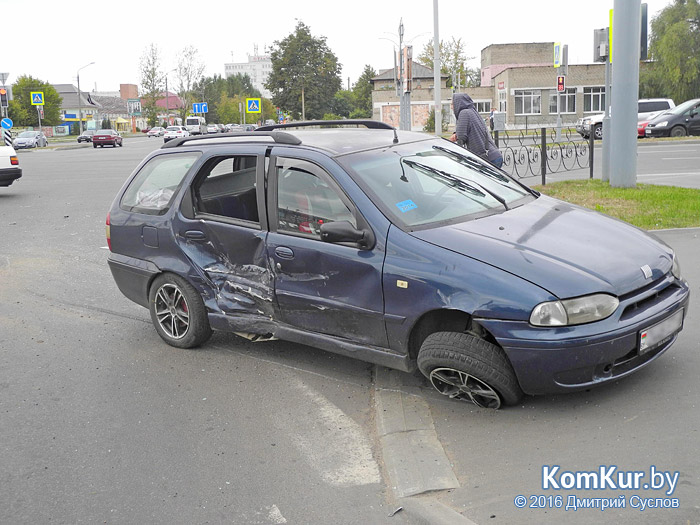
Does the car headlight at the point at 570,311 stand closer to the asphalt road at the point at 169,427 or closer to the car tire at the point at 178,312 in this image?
the asphalt road at the point at 169,427

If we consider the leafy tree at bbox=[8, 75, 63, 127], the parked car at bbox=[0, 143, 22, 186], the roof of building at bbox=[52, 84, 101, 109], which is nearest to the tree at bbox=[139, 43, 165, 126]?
the leafy tree at bbox=[8, 75, 63, 127]

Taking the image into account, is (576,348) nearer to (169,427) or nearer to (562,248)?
(562,248)

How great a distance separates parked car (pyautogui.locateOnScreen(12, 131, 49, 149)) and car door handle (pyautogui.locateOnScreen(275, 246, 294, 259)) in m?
54.7

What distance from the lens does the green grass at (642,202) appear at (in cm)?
974

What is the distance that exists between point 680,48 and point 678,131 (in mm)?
25720

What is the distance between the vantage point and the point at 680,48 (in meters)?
52.7

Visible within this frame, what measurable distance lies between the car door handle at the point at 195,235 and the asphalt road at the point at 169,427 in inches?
37.4

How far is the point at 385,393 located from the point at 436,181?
1.51 meters

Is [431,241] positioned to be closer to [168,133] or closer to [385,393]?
[385,393]

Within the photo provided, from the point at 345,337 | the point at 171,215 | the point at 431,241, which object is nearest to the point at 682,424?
the point at 431,241

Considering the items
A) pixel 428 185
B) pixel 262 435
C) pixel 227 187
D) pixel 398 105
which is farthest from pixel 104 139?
pixel 262 435

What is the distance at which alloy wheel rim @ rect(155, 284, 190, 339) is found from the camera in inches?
236

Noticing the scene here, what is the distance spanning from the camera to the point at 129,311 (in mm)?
7312

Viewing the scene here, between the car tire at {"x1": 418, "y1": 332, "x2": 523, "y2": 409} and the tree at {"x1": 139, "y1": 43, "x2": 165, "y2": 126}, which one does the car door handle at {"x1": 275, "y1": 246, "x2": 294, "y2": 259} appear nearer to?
the car tire at {"x1": 418, "y1": 332, "x2": 523, "y2": 409}
